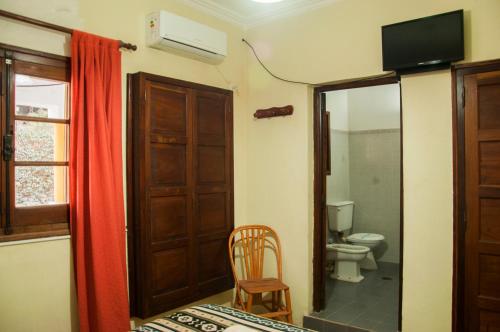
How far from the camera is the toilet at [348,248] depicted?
413 centimetres

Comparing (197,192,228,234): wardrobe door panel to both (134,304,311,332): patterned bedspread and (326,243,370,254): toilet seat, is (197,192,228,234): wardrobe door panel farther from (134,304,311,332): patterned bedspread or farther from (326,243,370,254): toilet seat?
(326,243,370,254): toilet seat

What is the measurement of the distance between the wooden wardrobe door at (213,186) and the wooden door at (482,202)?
1816 millimetres

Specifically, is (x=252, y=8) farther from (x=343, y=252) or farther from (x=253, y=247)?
(x=343, y=252)

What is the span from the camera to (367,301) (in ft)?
11.7

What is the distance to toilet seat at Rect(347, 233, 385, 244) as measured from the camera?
4.42 metres

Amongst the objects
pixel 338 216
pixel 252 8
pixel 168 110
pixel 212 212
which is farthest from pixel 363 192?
pixel 168 110

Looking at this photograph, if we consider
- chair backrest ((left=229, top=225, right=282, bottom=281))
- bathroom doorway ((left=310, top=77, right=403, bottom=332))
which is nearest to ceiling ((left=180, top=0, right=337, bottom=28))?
bathroom doorway ((left=310, top=77, right=403, bottom=332))

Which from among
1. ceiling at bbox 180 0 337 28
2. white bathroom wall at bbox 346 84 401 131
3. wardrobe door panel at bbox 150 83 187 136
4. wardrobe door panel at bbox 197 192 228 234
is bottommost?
wardrobe door panel at bbox 197 192 228 234

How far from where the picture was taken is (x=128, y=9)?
2.64 metres

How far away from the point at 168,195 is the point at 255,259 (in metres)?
1.11

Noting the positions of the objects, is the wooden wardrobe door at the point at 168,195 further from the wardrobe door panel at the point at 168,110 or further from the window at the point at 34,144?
the window at the point at 34,144

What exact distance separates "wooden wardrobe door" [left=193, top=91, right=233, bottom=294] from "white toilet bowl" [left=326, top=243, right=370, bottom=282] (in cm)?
153

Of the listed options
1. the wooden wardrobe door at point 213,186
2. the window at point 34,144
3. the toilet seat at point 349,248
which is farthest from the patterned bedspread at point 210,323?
the toilet seat at point 349,248

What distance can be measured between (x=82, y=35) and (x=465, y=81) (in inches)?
97.8
